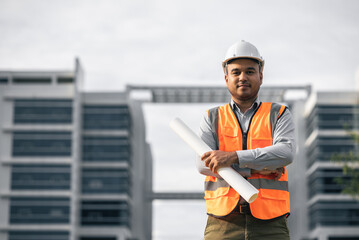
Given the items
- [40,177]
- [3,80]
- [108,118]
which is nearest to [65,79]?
[108,118]

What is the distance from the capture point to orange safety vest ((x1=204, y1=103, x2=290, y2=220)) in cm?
354

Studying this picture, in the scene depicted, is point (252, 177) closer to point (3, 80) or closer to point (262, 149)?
point (262, 149)

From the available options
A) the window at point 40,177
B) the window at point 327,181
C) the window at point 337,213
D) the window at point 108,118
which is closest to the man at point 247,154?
the window at point 40,177

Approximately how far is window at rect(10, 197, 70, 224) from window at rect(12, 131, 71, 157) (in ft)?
18.6

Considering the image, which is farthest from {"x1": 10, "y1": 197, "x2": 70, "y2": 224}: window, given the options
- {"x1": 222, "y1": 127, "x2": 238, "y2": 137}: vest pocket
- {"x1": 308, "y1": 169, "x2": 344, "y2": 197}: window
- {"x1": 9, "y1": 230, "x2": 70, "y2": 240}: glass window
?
{"x1": 222, "y1": 127, "x2": 238, "y2": 137}: vest pocket

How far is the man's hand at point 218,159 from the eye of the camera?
3482 mm

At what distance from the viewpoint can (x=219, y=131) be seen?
148 inches

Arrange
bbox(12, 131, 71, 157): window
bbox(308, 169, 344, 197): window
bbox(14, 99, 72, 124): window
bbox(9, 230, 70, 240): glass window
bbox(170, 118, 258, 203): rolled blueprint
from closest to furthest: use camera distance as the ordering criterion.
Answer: bbox(170, 118, 258, 203): rolled blueprint
bbox(9, 230, 70, 240): glass window
bbox(308, 169, 344, 197): window
bbox(12, 131, 71, 157): window
bbox(14, 99, 72, 124): window

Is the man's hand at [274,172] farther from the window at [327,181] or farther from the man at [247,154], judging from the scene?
the window at [327,181]

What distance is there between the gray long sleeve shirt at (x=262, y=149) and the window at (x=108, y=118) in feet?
254

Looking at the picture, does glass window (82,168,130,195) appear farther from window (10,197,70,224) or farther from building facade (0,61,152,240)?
window (10,197,70,224)

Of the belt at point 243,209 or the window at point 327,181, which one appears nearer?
the belt at point 243,209

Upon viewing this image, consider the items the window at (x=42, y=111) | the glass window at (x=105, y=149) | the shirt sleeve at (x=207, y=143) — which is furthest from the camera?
the glass window at (x=105, y=149)

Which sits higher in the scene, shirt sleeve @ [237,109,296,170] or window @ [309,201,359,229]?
shirt sleeve @ [237,109,296,170]
